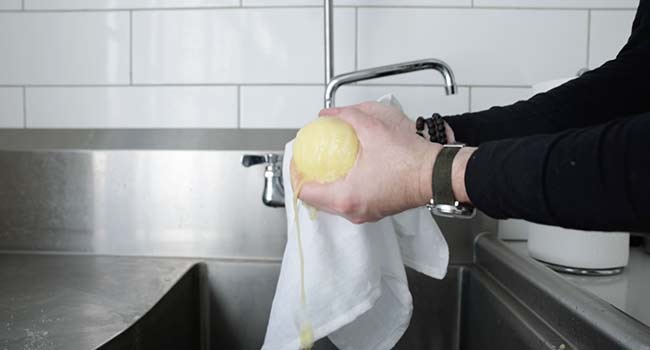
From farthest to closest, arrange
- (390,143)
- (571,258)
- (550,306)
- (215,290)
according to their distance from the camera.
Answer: (215,290) → (571,258) → (550,306) → (390,143)

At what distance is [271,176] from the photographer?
789 millimetres

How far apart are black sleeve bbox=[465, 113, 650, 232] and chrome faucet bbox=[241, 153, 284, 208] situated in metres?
0.44

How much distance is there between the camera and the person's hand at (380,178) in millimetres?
419

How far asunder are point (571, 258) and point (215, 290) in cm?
50

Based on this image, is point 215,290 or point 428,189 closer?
point 428,189

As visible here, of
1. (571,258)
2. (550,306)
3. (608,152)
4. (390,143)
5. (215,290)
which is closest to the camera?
(608,152)

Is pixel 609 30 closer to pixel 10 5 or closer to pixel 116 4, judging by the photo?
pixel 116 4

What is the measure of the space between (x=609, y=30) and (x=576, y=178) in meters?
0.68

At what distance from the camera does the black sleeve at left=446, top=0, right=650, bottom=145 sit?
60cm

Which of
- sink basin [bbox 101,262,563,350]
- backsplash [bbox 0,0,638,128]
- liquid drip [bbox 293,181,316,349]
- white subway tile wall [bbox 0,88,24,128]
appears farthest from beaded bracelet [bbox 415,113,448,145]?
white subway tile wall [bbox 0,88,24,128]

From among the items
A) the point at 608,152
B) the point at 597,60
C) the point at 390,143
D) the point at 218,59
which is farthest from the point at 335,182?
the point at 597,60

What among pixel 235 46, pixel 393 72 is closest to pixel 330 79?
pixel 393 72

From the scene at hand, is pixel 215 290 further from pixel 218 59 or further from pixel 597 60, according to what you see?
pixel 597 60

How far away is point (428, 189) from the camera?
0.41 m
